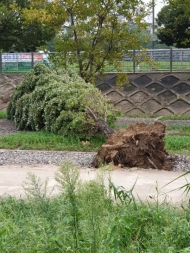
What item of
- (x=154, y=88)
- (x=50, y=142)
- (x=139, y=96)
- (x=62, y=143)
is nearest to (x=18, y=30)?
(x=139, y=96)

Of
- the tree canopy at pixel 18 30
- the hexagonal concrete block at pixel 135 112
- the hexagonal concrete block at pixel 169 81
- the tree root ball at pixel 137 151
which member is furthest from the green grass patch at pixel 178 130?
the tree canopy at pixel 18 30

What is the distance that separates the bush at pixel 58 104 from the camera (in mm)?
11141

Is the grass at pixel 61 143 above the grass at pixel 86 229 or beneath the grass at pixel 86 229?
beneath

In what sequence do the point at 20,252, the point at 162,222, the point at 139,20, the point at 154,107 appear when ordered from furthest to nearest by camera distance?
the point at 154,107, the point at 139,20, the point at 162,222, the point at 20,252

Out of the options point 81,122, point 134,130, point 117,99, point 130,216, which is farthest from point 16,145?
point 117,99

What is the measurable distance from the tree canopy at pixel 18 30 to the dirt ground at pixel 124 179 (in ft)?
46.6

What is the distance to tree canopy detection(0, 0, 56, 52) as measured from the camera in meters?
22.2

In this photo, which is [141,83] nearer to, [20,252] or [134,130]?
[134,130]

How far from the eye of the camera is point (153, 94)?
1853cm

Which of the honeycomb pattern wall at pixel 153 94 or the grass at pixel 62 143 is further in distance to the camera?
the honeycomb pattern wall at pixel 153 94

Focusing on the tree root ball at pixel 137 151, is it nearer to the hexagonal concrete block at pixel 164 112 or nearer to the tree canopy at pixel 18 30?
the hexagonal concrete block at pixel 164 112

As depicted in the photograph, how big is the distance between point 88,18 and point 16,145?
4830 millimetres

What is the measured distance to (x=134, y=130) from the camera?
29.8 feet

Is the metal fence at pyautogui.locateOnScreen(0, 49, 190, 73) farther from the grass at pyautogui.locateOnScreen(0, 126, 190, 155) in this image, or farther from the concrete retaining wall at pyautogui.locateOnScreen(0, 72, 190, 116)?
the grass at pyautogui.locateOnScreen(0, 126, 190, 155)
